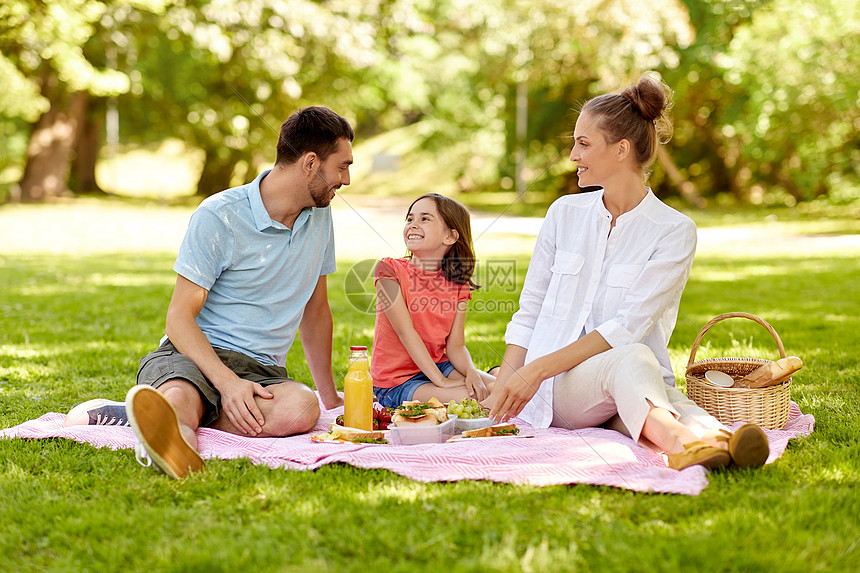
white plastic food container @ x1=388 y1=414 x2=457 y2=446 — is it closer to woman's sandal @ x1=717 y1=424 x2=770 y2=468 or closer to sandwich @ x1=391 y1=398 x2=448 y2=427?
sandwich @ x1=391 y1=398 x2=448 y2=427

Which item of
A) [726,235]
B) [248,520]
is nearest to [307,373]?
[248,520]

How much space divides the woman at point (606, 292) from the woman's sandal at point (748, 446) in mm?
219

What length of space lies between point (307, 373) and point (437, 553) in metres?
2.68

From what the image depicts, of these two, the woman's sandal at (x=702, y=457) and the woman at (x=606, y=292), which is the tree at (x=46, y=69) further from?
the woman's sandal at (x=702, y=457)

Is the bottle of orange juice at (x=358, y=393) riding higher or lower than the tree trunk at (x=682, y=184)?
lower

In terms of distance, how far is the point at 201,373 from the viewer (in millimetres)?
3146

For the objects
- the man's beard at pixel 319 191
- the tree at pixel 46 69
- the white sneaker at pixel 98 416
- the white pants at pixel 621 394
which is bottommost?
the white sneaker at pixel 98 416

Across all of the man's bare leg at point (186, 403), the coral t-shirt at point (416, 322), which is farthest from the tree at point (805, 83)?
the man's bare leg at point (186, 403)

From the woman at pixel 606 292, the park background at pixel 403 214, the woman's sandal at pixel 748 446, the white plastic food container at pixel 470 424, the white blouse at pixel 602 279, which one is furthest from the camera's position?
the white plastic food container at pixel 470 424

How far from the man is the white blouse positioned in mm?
930

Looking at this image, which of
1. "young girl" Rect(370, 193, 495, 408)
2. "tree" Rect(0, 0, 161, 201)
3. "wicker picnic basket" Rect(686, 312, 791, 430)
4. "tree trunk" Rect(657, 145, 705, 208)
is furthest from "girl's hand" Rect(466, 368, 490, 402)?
"tree trunk" Rect(657, 145, 705, 208)

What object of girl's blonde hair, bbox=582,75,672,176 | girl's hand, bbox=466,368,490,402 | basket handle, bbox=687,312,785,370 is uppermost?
girl's blonde hair, bbox=582,75,672,176

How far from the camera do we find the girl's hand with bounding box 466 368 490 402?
3.71 meters

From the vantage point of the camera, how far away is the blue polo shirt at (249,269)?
129 inches
